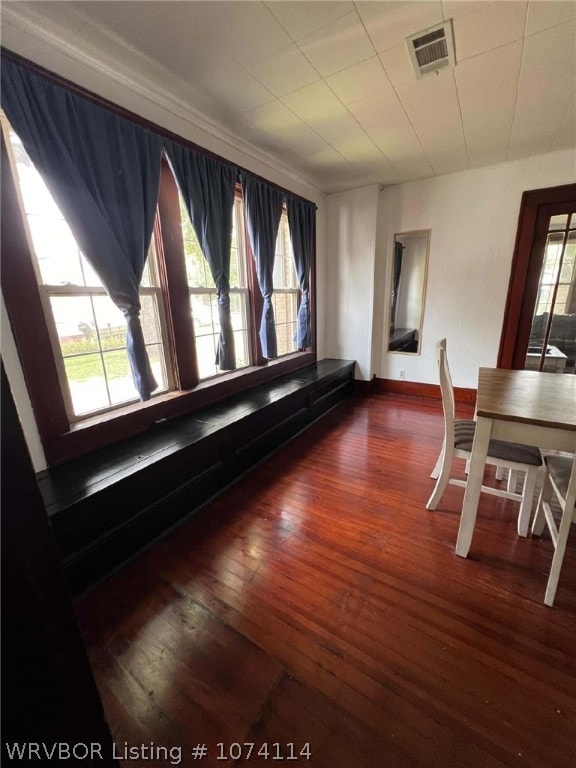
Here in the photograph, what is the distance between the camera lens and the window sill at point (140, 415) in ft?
5.46

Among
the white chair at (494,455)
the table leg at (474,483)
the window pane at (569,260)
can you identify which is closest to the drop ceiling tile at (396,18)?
the white chair at (494,455)

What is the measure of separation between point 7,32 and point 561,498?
3.18 metres

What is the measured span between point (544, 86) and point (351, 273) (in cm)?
220

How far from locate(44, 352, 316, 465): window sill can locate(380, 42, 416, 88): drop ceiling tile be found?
7.44ft

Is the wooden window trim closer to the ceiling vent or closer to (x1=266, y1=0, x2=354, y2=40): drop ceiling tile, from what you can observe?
the ceiling vent

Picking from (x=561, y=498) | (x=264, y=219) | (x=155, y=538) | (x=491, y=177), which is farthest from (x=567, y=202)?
(x=155, y=538)

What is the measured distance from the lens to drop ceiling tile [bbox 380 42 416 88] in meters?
1.60

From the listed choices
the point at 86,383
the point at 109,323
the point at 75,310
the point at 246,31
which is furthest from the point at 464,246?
the point at 86,383

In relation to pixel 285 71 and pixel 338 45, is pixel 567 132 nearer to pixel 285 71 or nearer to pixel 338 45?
pixel 338 45

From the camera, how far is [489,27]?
1477mm

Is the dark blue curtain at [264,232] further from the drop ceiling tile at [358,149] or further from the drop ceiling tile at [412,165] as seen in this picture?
the drop ceiling tile at [412,165]

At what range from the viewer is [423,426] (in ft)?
10.3

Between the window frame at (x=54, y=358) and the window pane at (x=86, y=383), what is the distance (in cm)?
7

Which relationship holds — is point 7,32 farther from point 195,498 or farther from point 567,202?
point 567,202
